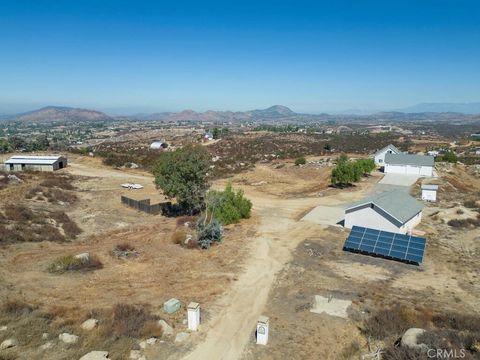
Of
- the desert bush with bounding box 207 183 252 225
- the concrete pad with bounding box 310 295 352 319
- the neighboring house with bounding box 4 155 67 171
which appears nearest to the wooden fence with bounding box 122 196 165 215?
the desert bush with bounding box 207 183 252 225

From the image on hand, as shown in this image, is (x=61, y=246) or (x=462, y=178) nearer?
(x=61, y=246)

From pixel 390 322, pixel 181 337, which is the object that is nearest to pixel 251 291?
pixel 181 337

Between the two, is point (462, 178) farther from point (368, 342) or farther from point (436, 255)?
point (368, 342)

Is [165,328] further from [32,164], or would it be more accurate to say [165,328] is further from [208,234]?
[32,164]

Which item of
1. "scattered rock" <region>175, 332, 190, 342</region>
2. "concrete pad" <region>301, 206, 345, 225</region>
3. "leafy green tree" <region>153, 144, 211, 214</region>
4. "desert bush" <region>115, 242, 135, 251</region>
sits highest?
"leafy green tree" <region>153, 144, 211, 214</region>

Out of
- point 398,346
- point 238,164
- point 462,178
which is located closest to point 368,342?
point 398,346

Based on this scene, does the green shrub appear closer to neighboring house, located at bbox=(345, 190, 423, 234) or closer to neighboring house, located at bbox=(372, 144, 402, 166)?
neighboring house, located at bbox=(372, 144, 402, 166)

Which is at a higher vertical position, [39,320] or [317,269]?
[39,320]
